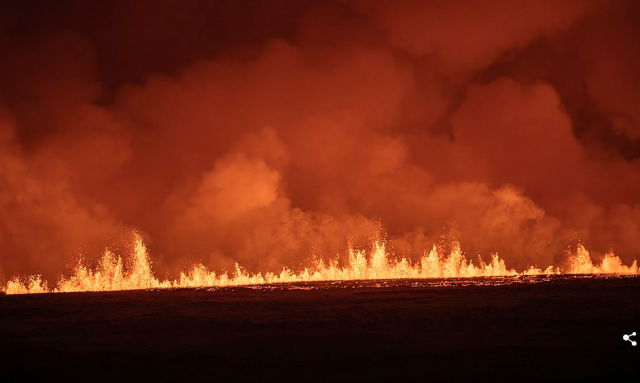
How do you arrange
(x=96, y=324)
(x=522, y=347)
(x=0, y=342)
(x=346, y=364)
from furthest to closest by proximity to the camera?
(x=96, y=324) < (x=0, y=342) < (x=522, y=347) < (x=346, y=364)

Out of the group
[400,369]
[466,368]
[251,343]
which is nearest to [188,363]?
[251,343]

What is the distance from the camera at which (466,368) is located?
28.1m

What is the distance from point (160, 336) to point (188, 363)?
561 inches

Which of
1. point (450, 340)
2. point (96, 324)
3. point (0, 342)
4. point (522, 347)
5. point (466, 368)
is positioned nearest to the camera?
point (466, 368)

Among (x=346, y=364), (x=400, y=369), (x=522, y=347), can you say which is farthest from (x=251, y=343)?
(x=522, y=347)

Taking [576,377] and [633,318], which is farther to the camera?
[633,318]

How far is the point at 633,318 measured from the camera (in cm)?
4653

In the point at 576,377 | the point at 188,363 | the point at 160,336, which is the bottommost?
the point at 576,377

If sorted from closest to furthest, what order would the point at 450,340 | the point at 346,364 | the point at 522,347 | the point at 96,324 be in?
the point at 346,364 → the point at 522,347 → the point at 450,340 → the point at 96,324

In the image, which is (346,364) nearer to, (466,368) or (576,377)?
(466,368)

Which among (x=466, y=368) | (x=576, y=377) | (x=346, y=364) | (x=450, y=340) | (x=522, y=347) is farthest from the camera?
(x=450, y=340)

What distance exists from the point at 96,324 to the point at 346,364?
119 feet

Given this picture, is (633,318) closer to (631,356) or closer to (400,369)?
(631,356)

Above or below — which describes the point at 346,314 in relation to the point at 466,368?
above
